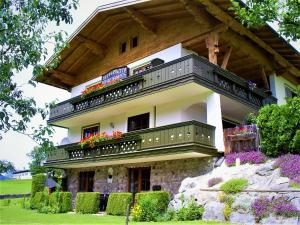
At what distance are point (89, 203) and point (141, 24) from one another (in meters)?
10.4

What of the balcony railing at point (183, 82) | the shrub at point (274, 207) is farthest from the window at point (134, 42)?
the shrub at point (274, 207)

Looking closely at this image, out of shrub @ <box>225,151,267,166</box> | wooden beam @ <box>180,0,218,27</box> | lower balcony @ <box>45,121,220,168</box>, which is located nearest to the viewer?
shrub @ <box>225,151,267,166</box>

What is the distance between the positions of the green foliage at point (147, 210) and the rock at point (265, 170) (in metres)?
4.17

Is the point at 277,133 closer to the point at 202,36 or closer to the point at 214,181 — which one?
the point at 214,181

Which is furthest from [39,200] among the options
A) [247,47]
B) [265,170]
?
[247,47]

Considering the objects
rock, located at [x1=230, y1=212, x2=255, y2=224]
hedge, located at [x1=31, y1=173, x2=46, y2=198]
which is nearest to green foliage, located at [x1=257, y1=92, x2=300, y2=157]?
rock, located at [x1=230, y1=212, x2=255, y2=224]

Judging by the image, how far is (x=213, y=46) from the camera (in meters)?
17.3

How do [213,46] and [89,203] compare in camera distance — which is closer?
[213,46]

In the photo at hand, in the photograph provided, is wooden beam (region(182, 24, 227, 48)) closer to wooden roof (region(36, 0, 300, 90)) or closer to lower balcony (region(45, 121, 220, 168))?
wooden roof (region(36, 0, 300, 90))

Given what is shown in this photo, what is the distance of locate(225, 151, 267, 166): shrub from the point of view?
14115 millimetres

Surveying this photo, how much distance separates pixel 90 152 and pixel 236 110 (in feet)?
28.9

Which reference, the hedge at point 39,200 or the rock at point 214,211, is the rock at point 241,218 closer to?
the rock at point 214,211

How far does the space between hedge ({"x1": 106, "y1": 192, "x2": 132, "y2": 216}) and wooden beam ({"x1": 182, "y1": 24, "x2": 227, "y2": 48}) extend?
829cm

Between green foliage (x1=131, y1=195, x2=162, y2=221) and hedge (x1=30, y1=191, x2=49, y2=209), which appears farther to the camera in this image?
hedge (x1=30, y1=191, x2=49, y2=209)
